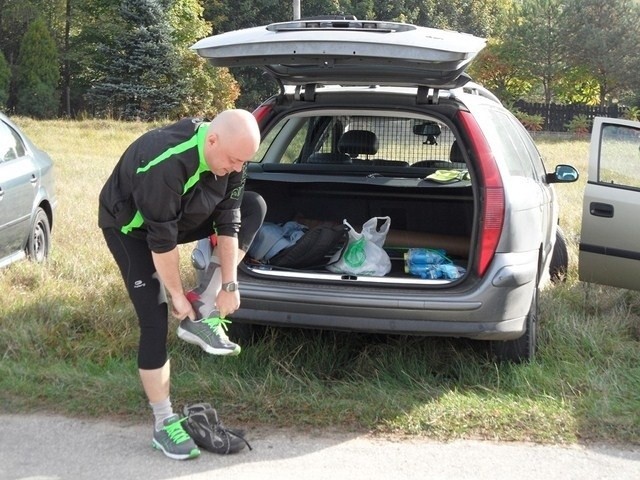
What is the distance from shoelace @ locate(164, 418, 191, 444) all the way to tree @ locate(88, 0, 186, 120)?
31287mm

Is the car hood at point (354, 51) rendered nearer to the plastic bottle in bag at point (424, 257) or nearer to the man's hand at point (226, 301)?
the plastic bottle in bag at point (424, 257)

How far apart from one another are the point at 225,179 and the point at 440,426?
1.64m

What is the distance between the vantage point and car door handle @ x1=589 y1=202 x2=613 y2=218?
20.2 feet

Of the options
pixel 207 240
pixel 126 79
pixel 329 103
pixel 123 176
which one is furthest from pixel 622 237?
pixel 126 79

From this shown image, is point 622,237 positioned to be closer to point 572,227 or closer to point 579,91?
point 572,227

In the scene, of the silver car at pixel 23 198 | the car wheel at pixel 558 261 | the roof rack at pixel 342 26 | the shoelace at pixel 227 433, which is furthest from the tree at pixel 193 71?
the shoelace at pixel 227 433

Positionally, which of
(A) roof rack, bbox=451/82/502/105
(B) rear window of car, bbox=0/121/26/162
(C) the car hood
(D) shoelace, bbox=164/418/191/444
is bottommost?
(D) shoelace, bbox=164/418/191/444

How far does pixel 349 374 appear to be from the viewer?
5.27 m

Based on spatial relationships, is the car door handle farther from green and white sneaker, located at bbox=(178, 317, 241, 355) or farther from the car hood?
green and white sneaker, located at bbox=(178, 317, 241, 355)

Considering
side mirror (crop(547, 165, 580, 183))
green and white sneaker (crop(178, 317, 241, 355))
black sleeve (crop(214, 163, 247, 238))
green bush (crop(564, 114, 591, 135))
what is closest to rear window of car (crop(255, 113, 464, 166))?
side mirror (crop(547, 165, 580, 183))

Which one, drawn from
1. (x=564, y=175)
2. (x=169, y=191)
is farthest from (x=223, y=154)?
(x=564, y=175)

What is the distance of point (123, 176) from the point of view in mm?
3992

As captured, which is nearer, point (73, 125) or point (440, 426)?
point (440, 426)

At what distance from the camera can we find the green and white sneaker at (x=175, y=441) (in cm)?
407
